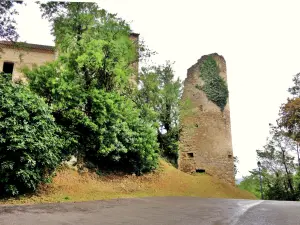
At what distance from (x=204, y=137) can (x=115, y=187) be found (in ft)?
39.6

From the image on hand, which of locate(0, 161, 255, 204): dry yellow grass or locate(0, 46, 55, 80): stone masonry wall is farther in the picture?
locate(0, 46, 55, 80): stone masonry wall

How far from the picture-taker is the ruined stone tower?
20500 mm

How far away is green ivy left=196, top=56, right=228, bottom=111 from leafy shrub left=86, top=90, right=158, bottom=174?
10.3 metres

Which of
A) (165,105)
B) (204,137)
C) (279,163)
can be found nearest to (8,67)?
(165,105)

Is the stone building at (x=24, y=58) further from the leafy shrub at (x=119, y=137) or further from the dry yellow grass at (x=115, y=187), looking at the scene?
the dry yellow grass at (x=115, y=187)

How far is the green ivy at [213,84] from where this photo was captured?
22172mm

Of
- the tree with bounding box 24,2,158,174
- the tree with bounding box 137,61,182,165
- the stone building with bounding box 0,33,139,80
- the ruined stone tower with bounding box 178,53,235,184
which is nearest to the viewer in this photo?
the tree with bounding box 24,2,158,174

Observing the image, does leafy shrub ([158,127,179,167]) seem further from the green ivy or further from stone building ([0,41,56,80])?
stone building ([0,41,56,80])

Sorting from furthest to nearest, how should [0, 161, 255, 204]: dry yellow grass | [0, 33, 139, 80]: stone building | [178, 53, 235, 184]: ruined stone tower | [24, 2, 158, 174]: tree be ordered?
[0, 33, 139, 80]: stone building, [178, 53, 235, 184]: ruined stone tower, [24, 2, 158, 174]: tree, [0, 161, 255, 204]: dry yellow grass

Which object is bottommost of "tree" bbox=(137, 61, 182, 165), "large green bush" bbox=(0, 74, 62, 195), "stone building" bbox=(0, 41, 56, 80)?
"large green bush" bbox=(0, 74, 62, 195)

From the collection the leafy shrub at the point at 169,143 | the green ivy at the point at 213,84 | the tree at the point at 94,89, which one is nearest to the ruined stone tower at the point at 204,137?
the green ivy at the point at 213,84

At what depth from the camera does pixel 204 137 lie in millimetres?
21172

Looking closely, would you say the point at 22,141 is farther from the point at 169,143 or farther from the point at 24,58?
the point at 24,58

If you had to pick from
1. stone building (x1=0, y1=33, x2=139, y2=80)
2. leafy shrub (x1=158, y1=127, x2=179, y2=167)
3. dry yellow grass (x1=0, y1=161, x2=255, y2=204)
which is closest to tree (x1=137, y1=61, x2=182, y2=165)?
leafy shrub (x1=158, y1=127, x2=179, y2=167)
